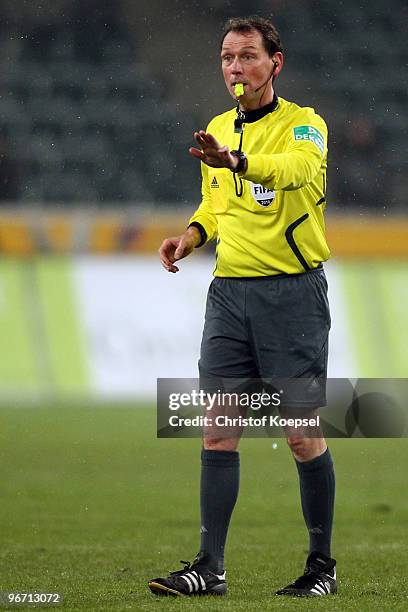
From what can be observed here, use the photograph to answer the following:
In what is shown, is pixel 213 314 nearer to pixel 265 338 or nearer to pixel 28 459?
pixel 265 338

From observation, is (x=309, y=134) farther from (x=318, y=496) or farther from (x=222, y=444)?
(x=318, y=496)

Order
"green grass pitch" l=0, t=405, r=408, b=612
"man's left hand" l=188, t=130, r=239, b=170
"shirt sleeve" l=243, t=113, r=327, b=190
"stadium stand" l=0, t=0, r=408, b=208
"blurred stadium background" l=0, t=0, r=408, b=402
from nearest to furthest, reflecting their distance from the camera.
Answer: "man's left hand" l=188, t=130, r=239, b=170 → "shirt sleeve" l=243, t=113, r=327, b=190 → "green grass pitch" l=0, t=405, r=408, b=612 → "blurred stadium background" l=0, t=0, r=408, b=402 → "stadium stand" l=0, t=0, r=408, b=208

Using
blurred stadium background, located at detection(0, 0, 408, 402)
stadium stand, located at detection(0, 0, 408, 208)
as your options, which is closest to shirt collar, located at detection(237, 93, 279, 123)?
blurred stadium background, located at detection(0, 0, 408, 402)

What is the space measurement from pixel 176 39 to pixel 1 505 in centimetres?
885

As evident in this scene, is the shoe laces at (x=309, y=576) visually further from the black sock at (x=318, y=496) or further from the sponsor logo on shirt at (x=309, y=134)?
the sponsor logo on shirt at (x=309, y=134)

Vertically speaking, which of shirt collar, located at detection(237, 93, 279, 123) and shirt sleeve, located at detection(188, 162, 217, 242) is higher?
shirt collar, located at detection(237, 93, 279, 123)

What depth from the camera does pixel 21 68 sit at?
46.0 feet

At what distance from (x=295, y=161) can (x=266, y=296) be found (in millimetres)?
490

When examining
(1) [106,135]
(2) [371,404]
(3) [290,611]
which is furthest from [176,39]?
(3) [290,611]

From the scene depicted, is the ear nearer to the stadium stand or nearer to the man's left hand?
the man's left hand

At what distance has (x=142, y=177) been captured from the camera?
524 inches

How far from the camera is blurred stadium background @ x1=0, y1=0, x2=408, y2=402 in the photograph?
11008 millimetres

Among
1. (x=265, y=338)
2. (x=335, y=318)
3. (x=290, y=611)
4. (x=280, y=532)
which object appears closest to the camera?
(x=290, y=611)

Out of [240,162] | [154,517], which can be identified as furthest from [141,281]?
[240,162]
